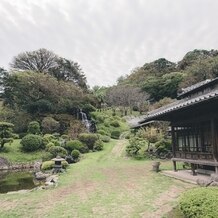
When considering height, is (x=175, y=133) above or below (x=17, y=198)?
above

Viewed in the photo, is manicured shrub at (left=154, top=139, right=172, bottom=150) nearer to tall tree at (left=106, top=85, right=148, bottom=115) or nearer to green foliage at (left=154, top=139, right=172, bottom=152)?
green foliage at (left=154, top=139, right=172, bottom=152)

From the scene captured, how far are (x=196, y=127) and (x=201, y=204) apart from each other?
31.0ft

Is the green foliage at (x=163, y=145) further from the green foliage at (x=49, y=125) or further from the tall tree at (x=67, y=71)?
the tall tree at (x=67, y=71)

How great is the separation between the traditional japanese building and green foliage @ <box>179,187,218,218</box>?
391cm

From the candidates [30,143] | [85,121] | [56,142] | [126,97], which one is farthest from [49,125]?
[126,97]

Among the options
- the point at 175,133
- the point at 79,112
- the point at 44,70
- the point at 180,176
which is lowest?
the point at 180,176

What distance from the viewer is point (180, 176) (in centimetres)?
1479

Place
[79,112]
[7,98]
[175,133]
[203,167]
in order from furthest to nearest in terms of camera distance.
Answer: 1. [79,112]
2. [7,98]
3. [175,133]
4. [203,167]

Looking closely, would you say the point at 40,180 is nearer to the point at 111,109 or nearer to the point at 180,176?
the point at 180,176

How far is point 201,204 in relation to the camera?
21.6ft

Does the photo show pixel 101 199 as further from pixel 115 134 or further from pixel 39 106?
pixel 115 134

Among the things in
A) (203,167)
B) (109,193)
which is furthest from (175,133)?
(109,193)

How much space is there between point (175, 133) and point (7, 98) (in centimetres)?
3145

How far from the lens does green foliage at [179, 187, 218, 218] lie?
624 centimetres
